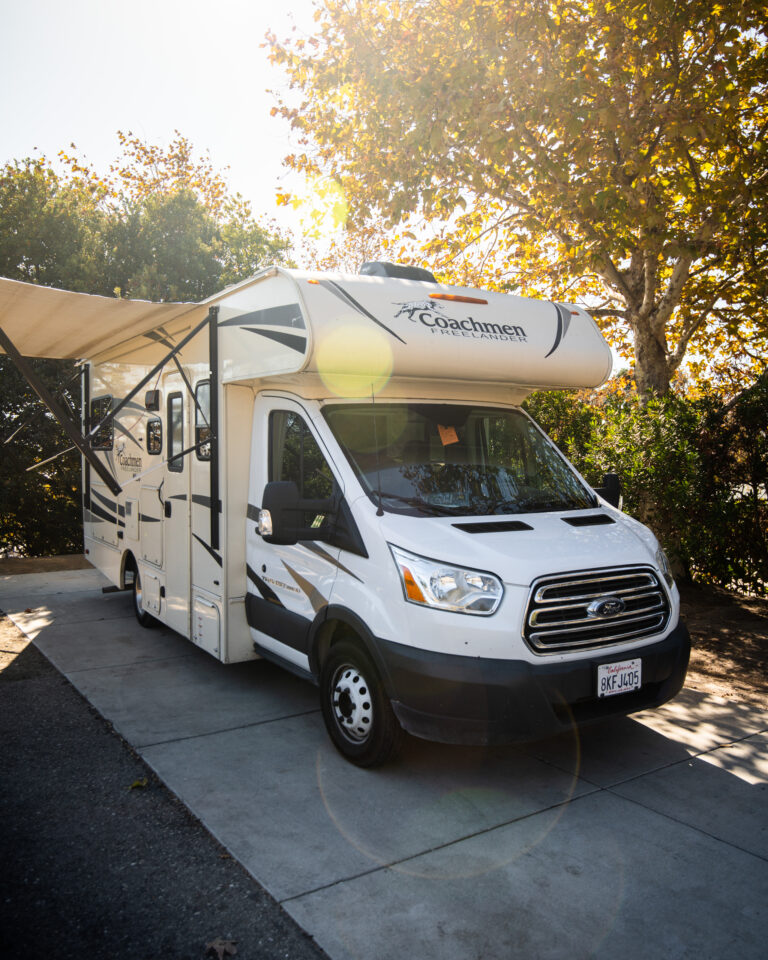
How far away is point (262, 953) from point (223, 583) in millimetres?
2896

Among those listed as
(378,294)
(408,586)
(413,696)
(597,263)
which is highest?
(597,263)

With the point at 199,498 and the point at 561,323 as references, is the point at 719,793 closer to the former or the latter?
the point at 561,323

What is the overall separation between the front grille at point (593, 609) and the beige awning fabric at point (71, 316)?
3.47m

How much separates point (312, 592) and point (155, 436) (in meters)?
3.02

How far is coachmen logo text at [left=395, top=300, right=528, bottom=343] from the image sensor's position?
4715 mm

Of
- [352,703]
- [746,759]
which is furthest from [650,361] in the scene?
[352,703]

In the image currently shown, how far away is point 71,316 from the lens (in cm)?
623

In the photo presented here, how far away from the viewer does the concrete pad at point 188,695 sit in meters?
5.01

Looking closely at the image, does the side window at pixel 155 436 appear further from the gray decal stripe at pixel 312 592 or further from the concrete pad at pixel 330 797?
the concrete pad at pixel 330 797

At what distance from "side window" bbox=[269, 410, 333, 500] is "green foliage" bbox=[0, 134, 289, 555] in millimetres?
7167

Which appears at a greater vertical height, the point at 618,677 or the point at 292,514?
the point at 292,514

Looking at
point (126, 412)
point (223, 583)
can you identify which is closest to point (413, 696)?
point (223, 583)

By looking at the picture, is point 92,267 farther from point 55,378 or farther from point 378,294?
point 378,294

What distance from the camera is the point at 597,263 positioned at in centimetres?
834
